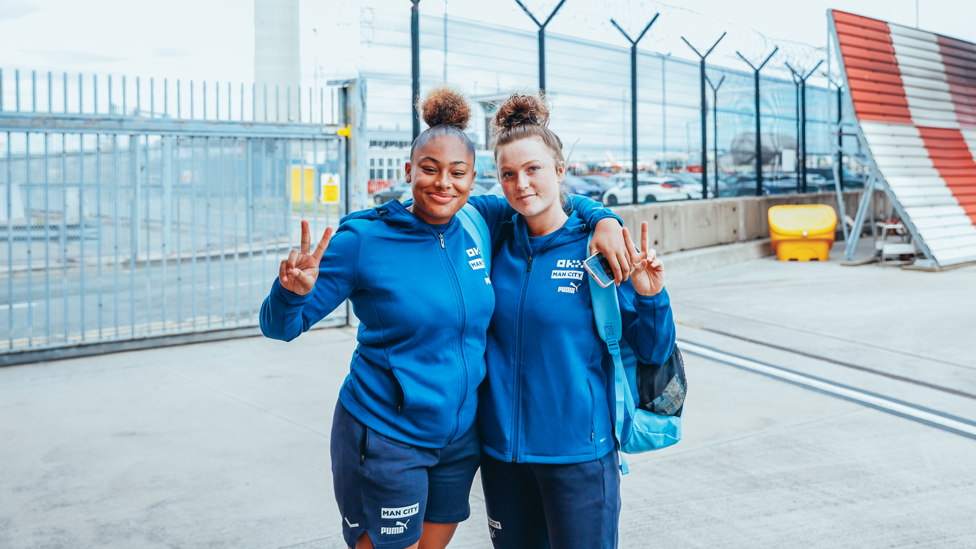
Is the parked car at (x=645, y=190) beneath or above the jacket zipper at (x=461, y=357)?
above

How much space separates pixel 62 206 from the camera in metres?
6.70

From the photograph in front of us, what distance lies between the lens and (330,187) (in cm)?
805

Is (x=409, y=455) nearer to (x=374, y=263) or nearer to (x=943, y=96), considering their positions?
(x=374, y=263)

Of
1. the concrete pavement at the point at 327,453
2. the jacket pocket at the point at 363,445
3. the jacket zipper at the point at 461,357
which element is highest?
the jacket zipper at the point at 461,357

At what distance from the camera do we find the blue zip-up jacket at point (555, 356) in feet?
7.32

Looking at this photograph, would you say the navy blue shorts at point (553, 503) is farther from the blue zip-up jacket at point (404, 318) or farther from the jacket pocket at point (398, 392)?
the jacket pocket at point (398, 392)

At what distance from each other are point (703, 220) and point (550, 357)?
12.0 metres

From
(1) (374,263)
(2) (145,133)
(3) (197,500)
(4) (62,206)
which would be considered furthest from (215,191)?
(1) (374,263)

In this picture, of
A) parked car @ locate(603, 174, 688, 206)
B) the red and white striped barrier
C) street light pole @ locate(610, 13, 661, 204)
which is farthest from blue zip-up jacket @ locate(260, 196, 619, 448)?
the red and white striped barrier

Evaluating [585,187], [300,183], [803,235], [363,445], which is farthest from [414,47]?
[803,235]

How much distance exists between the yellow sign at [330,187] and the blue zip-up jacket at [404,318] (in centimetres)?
589

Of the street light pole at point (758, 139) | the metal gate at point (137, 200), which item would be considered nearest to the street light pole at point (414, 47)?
the metal gate at point (137, 200)

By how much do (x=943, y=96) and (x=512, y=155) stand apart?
54.6 feet

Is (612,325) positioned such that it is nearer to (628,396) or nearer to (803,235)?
(628,396)
